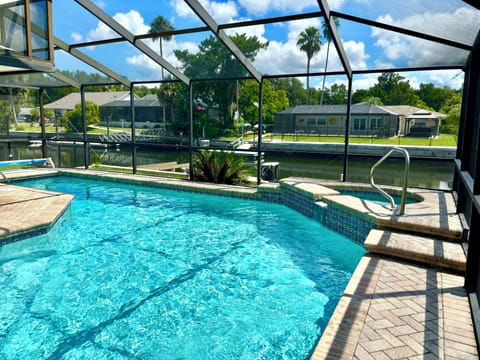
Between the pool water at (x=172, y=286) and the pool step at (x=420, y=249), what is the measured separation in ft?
2.55

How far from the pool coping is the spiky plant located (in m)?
0.52

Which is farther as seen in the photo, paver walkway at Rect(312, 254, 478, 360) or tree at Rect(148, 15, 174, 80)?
tree at Rect(148, 15, 174, 80)

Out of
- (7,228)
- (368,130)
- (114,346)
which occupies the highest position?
(368,130)

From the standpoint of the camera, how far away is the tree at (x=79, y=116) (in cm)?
3312

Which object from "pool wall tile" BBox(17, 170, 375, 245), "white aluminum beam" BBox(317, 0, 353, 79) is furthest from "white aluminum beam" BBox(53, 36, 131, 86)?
"white aluminum beam" BBox(317, 0, 353, 79)

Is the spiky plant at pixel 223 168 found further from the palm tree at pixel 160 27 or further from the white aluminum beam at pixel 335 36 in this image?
the white aluminum beam at pixel 335 36

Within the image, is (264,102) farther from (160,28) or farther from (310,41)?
(160,28)

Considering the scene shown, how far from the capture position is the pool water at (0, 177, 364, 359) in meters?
3.33

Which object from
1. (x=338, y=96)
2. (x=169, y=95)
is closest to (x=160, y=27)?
(x=169, y=95)

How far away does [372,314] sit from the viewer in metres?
2.86

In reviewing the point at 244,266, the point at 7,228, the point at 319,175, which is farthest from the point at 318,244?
the point at 319,175

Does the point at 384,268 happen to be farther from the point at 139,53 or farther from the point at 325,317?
the point at 139,53

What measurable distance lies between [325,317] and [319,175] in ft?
50.6

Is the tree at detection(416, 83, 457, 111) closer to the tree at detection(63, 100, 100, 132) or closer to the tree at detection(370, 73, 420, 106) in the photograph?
the tree at detection(370, 73, 420, 106)
